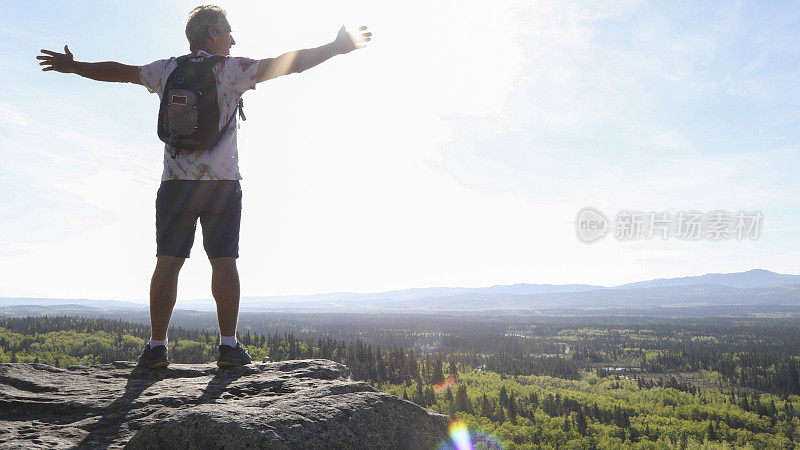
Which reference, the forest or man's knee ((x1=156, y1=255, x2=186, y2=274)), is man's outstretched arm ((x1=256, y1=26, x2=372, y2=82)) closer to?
man's knee ((x1=156, y1=255, x2=186, y2=274))

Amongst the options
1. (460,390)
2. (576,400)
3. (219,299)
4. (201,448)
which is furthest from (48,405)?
(576,400)

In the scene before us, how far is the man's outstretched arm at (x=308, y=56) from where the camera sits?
5.48 meters

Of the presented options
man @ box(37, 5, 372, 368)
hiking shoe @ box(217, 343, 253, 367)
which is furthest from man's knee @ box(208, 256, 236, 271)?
hiking shoe @ box(217, 343, 253, 367)

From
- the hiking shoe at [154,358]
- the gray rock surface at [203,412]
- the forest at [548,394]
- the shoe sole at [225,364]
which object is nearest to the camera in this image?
the gray rock surface at [203,412]

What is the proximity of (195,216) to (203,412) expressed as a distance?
2851 millimetres

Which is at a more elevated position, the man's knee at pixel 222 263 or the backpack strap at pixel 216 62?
the backpack strap at pixel 216 62

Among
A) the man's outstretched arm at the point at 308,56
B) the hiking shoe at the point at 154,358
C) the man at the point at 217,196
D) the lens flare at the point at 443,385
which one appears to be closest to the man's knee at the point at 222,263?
the man at the point at 217,196

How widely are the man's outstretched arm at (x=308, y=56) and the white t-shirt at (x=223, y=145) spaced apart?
15 cm

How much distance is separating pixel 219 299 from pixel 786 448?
15020 cm

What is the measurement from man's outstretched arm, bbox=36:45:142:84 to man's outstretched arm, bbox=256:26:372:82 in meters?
1.87

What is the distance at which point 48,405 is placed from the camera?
4398mm

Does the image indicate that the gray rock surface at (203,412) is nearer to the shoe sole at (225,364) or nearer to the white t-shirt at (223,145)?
the shoe sole at (225,364)

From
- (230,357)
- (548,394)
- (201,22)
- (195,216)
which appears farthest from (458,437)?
(548,394)

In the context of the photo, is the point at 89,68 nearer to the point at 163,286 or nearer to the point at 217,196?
the point at 217,196
